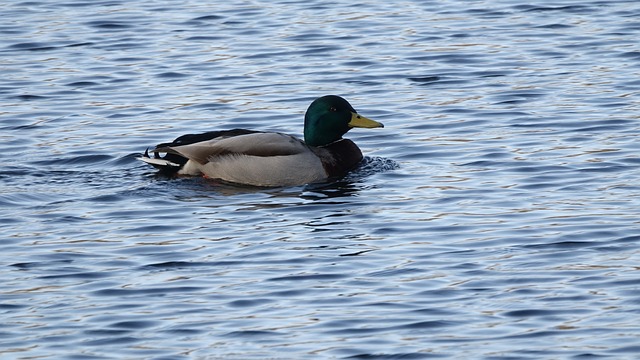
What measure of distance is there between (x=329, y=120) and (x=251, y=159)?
111 cm

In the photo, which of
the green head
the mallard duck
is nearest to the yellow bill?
the green head

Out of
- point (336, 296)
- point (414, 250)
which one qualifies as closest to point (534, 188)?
point (414, 250)

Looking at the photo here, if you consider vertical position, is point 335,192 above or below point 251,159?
below

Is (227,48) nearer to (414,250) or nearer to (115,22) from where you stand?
(115,22)

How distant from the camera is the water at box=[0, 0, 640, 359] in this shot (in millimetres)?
9570

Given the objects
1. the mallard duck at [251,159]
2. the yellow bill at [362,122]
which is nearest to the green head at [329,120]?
the yellow bill at [362,122]

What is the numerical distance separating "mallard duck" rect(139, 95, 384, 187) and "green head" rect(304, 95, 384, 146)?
342mm

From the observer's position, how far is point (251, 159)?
563 inches

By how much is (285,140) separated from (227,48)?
627 centimetres

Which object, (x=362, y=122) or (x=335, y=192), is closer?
(x=335, y=192)

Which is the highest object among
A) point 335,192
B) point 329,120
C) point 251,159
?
point 329,120

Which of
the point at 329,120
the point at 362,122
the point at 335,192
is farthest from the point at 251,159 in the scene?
the point at 362,122

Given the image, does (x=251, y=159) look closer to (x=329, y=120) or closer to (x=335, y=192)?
(x=335, y=192)

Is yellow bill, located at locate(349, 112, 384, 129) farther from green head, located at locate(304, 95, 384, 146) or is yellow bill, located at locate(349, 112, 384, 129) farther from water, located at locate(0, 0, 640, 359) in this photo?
water, located at locate(0, 0, 640, 359)
